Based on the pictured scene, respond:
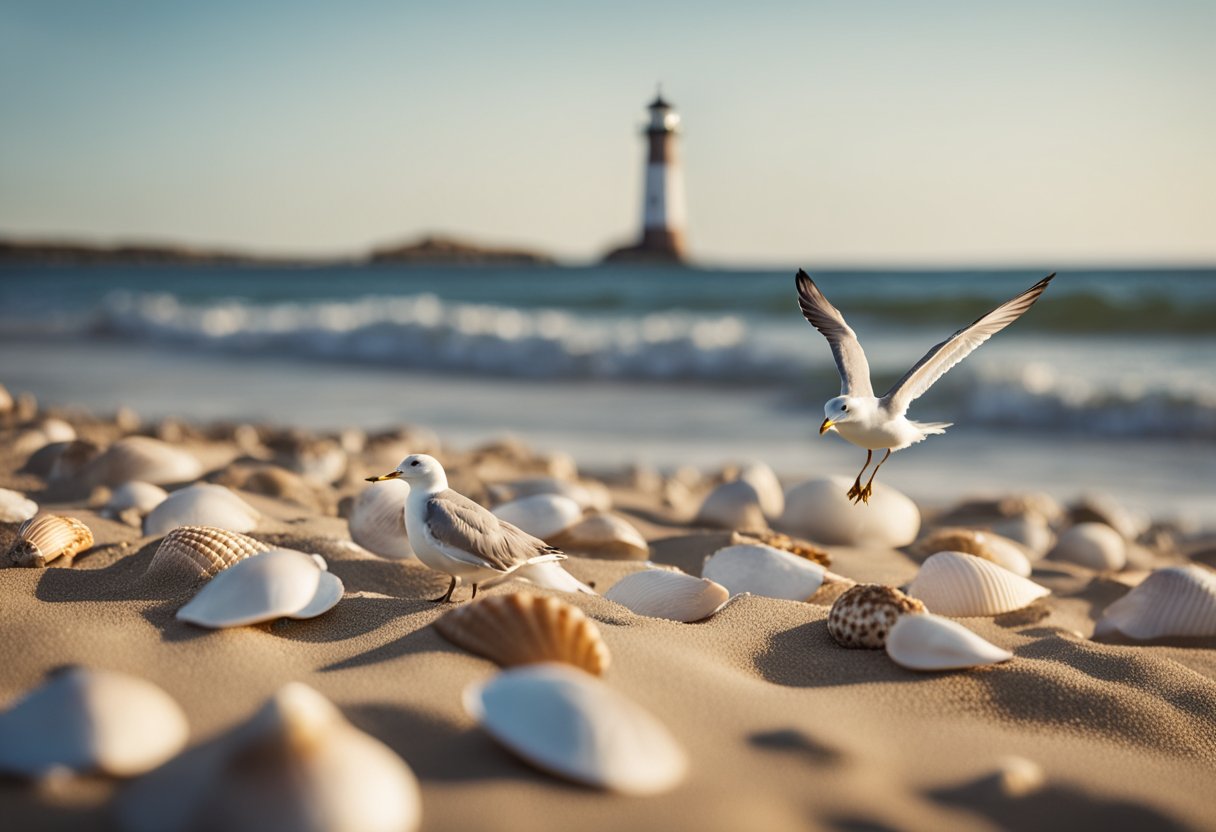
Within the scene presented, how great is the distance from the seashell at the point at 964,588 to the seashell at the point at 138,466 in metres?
2.87

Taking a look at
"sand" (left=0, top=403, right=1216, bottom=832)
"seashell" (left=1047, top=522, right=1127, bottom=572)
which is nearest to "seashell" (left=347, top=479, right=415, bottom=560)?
"sand" (left=0, top=403, right=1216, bottom=832)

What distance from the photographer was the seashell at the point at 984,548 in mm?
3461

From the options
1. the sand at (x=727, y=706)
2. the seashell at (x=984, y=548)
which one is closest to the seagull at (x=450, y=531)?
the sand at (x=727, y=706)

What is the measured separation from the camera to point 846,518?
3.98 m

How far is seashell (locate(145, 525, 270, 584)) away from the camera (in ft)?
8.09

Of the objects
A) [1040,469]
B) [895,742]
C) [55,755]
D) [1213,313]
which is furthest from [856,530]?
[1213,313]

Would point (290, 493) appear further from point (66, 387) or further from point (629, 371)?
point (629, 371)

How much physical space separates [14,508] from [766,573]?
2.27m

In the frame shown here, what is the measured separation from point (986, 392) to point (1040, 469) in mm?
2191

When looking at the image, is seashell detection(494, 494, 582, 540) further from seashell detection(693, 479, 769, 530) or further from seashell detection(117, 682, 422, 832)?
seashell detection(117, 682, 422, 832)

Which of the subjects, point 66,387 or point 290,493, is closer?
point 290,493

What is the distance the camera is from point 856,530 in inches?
155

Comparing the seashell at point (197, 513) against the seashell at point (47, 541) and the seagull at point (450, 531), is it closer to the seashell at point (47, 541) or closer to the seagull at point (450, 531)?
the seashell at point (47, 541)

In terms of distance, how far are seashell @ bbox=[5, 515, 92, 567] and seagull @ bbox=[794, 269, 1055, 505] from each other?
6.92 ft
